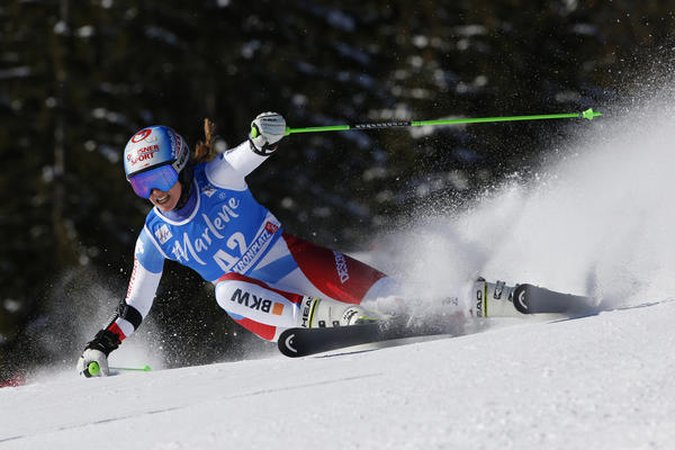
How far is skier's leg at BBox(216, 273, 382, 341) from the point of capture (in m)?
4.82

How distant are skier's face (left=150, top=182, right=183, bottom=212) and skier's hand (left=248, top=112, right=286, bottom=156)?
0.43 meters

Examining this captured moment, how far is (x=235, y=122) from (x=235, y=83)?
81cm

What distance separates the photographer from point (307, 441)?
8.84 ft

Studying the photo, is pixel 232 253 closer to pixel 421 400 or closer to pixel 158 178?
pixel 158 178

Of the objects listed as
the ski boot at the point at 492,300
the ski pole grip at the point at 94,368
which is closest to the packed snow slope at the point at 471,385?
the ski boot at the point at 492,300

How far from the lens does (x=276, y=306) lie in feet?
16.0

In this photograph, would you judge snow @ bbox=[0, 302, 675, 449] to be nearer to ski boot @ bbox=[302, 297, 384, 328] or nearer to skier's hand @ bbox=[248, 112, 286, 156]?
ski boot @ bbox=[302, 297, 384, 328]

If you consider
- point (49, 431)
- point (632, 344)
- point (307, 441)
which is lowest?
point (49, 431)

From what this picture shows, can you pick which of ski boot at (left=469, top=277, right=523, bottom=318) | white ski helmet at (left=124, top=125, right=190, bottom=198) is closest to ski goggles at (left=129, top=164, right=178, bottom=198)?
white ski helmet at (left=124, top=125, right=190, bottom=198)

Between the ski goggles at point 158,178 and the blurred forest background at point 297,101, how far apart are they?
32.5 feet

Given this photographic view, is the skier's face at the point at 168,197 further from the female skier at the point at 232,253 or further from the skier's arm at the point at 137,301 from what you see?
the skier's arm at the point at 137,301

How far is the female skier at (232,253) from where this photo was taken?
481 centimetres

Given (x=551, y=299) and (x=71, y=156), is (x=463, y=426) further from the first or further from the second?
(x=71, y=156)

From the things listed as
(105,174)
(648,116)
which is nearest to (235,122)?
(105,174)
